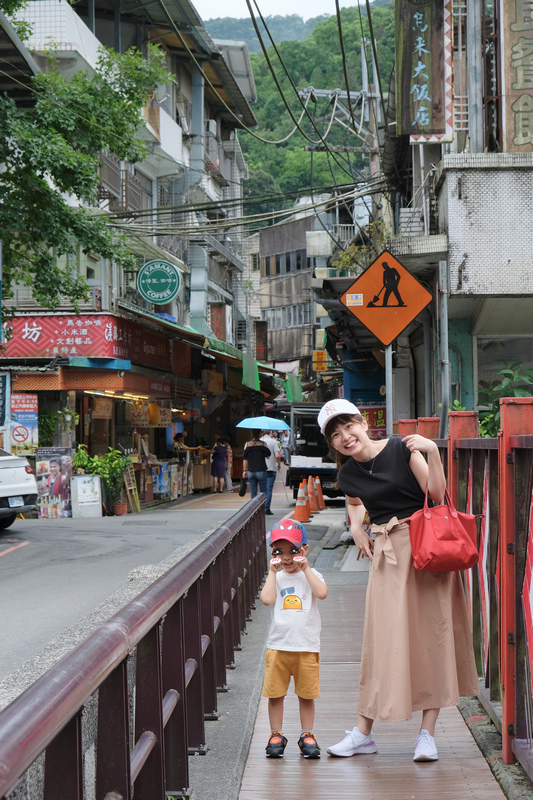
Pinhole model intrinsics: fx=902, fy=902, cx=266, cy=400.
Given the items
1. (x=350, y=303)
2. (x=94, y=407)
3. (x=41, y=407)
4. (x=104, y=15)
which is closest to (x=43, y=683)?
(x=350, y=303)

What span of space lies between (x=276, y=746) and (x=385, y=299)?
4699mm

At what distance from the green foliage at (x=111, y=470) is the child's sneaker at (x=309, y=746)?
50.2 ft

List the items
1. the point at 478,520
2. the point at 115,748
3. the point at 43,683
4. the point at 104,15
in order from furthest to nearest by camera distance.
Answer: the point at 104,15 < the point at 478,520 < the point at 115,748 < the point at 43,683

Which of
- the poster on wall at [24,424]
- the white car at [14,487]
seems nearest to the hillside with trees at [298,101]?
the poster on wall at [24,424]

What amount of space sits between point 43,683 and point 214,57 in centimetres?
3325

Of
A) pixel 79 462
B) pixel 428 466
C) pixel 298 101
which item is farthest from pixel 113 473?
pixel 298 101

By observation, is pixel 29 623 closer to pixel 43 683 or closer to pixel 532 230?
pixel 43 683

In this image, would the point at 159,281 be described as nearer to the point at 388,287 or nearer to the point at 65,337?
the point at 65,337

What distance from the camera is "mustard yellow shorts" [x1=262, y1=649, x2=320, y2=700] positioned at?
14.2ft

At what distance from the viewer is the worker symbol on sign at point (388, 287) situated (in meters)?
8.04

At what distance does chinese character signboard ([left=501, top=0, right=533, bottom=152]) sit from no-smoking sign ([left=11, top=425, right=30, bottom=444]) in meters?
12.0

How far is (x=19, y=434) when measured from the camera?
19.0 metres

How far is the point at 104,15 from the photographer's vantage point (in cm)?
2762

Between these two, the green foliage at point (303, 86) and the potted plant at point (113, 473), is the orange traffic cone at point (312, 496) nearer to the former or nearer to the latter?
the potted plant at point (113, 473)
